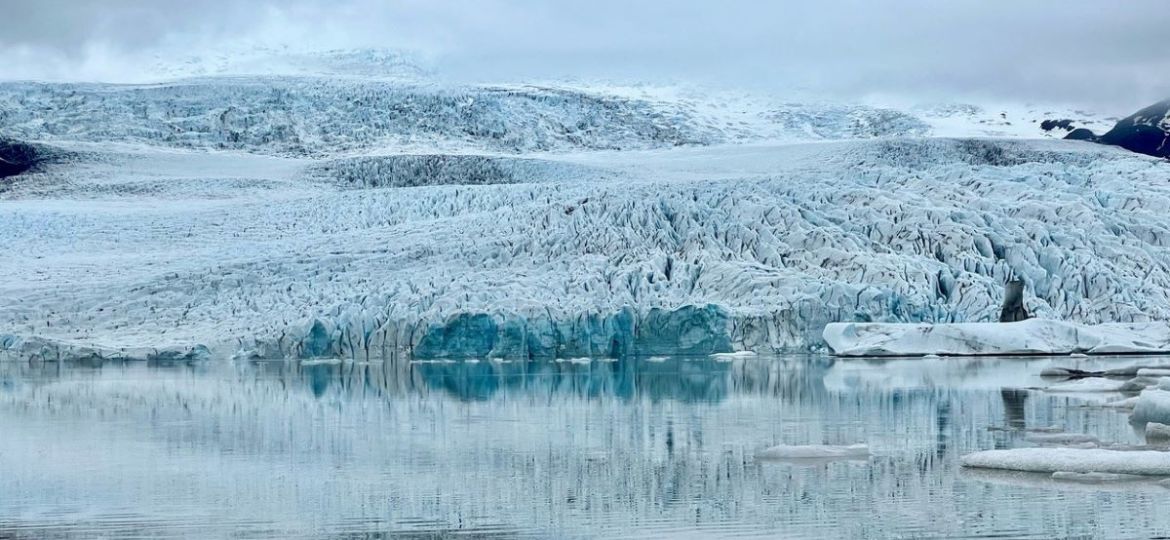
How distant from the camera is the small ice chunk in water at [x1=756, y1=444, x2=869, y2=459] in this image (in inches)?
300

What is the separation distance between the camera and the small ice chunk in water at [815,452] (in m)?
7.63

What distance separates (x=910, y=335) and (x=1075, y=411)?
7.31 metres

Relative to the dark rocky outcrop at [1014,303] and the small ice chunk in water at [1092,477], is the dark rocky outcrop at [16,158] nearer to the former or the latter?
the dark rocky outcrop at [1014,303]

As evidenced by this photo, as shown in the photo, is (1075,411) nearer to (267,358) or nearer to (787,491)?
(787,491)

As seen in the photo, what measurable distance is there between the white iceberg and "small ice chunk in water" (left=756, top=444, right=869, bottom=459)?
692mm

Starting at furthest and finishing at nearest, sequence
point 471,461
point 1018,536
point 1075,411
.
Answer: point 1075,411 → point 471,461 → point 1018,536

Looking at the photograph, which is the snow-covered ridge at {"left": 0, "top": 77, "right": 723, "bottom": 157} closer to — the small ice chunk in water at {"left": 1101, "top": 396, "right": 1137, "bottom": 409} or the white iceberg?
the small ice chunk in water at {"left": 1101, "top": 396, "right": 1137, "bottom": 409}

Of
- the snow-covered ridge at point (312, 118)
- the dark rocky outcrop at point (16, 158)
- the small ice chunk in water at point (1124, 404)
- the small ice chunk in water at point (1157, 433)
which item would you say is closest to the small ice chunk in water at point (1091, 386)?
the small ice chunk in water at point (1124, 404)

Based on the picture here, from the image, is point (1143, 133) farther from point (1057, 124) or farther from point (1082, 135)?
point (1057, 124)

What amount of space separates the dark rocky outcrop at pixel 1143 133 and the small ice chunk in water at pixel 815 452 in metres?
31.6

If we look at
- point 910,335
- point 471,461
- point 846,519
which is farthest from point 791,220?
point 846,519

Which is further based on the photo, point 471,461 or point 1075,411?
point 1075,411

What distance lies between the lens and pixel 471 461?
26.0ft

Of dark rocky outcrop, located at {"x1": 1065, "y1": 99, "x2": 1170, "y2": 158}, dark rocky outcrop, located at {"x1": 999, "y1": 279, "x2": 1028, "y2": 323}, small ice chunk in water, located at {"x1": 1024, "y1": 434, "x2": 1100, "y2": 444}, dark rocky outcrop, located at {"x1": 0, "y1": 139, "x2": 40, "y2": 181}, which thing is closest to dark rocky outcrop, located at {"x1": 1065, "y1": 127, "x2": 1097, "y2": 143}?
dark rocky outcrop, located at {"x1": 1065, "y1": 99, "x2": 1170, "y2": 158}
